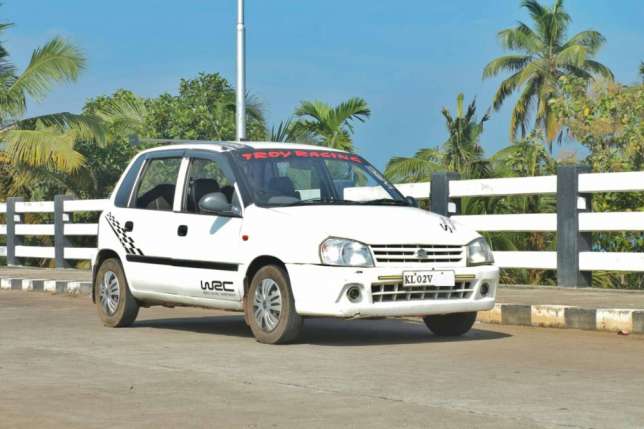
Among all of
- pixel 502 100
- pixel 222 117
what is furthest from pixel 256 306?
pixel 502 100

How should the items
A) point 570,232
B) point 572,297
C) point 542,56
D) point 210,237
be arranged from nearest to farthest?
point 210,237 < point 572,297 < point 570,232 < point 542,56

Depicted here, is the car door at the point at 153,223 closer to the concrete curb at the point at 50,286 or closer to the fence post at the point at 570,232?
the fence post at the point at 570,232

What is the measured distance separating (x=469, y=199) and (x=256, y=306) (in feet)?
27.9

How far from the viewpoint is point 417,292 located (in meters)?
10.6

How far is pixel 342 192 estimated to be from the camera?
11.7 meters

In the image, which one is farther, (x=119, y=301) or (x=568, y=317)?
(x=119, y=301)

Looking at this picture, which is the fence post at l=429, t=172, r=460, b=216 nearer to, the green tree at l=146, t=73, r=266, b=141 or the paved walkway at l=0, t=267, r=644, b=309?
the paved walkway at l=0, t=267, r=644, b=309

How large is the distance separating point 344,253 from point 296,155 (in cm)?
180

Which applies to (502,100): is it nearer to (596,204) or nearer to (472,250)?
(596,204)

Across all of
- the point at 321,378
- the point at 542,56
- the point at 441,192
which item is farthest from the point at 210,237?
the point at 542,56

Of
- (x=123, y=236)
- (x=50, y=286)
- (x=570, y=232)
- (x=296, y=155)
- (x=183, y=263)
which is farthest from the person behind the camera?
(x=50, y=286)

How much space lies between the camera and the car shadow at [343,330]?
446 inches

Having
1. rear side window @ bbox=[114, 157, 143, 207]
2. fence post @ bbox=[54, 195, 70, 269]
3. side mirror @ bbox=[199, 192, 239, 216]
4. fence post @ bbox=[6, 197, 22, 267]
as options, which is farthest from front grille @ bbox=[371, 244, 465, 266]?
fence post @ bbox=[6, 197, 22, 267]

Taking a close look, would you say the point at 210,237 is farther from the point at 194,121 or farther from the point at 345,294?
the point at 194,121
